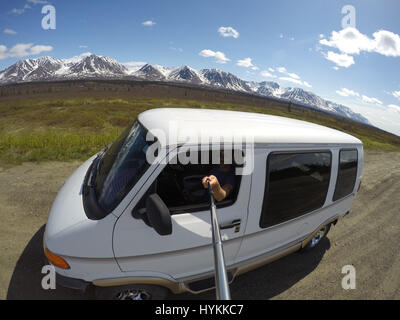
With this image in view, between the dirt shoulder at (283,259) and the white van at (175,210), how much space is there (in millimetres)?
722

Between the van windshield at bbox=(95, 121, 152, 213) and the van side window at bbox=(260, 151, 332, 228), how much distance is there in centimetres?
154

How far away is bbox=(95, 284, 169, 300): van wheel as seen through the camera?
2234mm

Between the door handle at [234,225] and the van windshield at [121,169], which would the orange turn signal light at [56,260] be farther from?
the door handle at [234,225]

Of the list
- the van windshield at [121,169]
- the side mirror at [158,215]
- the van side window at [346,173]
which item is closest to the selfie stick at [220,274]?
the side mirror at [158,215]

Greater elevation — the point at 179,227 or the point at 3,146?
the point at 3,146

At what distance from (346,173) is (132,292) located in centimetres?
388

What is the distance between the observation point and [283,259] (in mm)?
3883

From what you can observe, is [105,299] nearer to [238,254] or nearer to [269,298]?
[238,254]

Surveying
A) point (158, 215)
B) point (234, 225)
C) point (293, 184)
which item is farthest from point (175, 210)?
point (293, 184)

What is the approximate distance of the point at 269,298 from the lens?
3.10 metres

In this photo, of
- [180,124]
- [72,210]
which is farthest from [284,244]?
[72,210]

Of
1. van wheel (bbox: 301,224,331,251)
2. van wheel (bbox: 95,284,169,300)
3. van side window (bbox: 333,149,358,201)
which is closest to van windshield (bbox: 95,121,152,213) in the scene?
van wheel (bbox: 95,284,169,300)

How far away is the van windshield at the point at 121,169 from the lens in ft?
6.88
